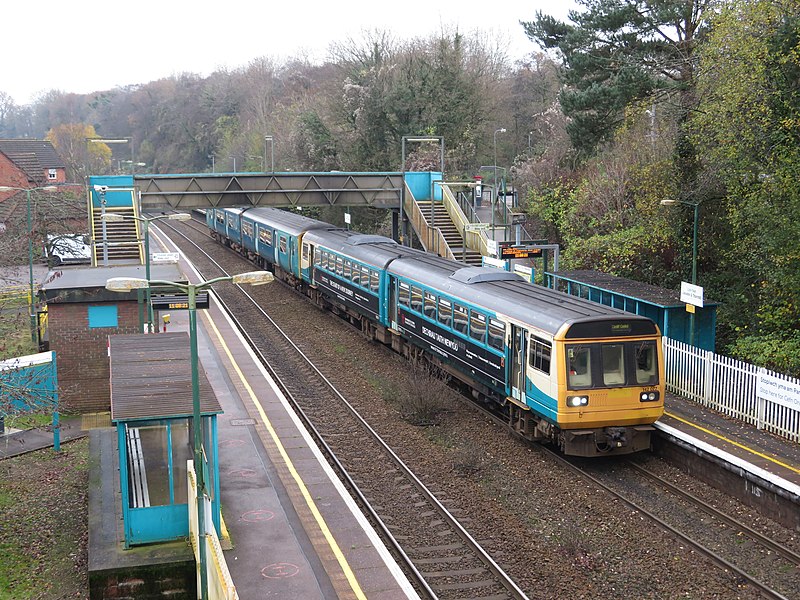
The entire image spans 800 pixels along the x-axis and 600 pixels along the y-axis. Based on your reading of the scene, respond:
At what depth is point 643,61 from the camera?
25.7 meters

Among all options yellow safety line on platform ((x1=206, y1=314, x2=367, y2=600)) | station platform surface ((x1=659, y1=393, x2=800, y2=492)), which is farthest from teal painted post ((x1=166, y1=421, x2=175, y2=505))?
station platform surface ((x1=659, y1=393, x2=800, y2=492))

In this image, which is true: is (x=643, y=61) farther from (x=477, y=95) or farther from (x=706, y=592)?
(x=477, y=95)

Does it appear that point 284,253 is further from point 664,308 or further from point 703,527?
point 703,527

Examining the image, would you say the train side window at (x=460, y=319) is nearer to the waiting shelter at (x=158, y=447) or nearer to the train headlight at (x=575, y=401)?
the train headlight at (x=575, y=401)

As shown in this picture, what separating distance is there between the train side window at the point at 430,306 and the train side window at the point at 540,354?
16.8 feet

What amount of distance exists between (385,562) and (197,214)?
66383 mm

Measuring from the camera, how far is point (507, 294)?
1758 centimetres

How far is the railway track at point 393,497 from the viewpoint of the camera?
11508 mm

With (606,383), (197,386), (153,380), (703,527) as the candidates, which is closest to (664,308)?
(606,383)

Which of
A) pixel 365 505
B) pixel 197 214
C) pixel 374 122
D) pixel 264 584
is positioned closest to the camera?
pixel 264 584

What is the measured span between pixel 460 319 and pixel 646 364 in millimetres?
4940

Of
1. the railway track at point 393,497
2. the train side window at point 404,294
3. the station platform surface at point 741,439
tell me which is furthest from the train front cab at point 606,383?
the train side window at point 404,294

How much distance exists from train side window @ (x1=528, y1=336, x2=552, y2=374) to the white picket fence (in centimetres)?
453

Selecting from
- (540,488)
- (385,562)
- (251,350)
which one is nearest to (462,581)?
(385,562)
